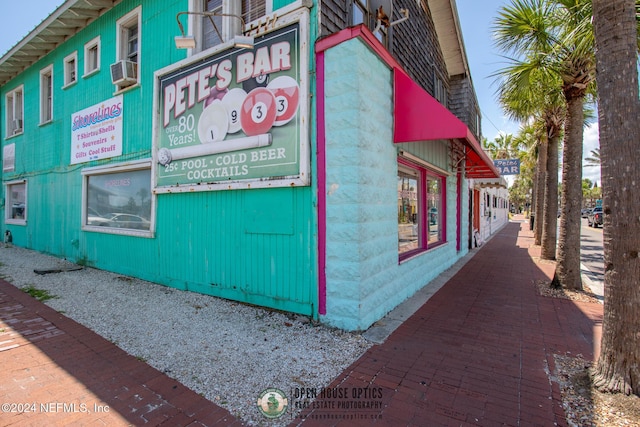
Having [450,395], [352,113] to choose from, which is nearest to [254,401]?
[450,395]

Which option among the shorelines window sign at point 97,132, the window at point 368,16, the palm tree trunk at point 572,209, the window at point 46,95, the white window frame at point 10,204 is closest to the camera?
the window at point 368,16

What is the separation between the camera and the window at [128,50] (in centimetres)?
727

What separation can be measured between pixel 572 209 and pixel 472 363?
4.96m

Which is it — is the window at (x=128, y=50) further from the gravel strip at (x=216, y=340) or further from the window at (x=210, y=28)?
the gravel strip at (x=216, y=340)

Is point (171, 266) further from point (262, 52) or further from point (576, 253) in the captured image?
point (576, 253)

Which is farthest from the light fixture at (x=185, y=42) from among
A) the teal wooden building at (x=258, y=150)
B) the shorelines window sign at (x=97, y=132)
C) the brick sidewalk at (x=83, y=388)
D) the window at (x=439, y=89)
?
the window at (x=439, y=89)

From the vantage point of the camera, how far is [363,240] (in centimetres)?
431

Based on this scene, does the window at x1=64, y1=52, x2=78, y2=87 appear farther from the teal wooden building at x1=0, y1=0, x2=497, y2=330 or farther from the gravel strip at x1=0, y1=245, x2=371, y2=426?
the gravel strip at x1=0, y1=245, x2=371, y2=426

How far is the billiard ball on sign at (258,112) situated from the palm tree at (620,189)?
3767 mm

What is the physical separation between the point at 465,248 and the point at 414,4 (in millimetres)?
7776

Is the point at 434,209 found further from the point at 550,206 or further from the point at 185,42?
the point at 185,42

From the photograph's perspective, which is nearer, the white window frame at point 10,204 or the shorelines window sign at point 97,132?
the shorelines window sign at point 97,132

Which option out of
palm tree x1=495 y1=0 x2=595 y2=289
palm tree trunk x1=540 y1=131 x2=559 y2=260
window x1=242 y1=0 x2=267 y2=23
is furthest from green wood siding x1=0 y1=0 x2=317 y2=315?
palm tree trunk x1=540 y1=131 x2=559 y2=260

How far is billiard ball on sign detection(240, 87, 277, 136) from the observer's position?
4.88 meters
